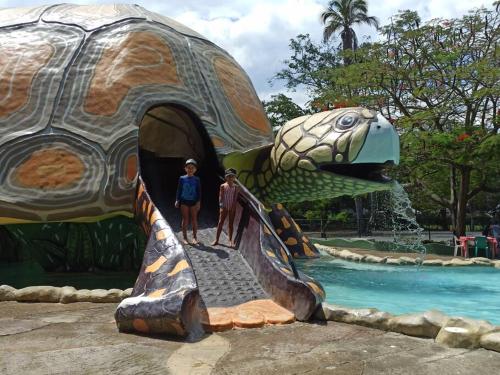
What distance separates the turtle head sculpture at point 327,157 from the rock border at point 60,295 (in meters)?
2.44

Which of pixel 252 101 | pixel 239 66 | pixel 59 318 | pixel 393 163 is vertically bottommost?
pixel 59 318

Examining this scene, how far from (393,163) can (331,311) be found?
2742 mm

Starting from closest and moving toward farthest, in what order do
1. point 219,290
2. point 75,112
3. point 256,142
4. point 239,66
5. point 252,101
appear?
1. point 219,290
2. point 75,112
3. point 256,142
4. point 252,101
5. point 239,66

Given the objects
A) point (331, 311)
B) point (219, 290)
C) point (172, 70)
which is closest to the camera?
point (331, 311)

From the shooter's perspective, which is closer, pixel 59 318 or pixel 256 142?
pixel 59 318

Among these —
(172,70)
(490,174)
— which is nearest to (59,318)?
(172,70)

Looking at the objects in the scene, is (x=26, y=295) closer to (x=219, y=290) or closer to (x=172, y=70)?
(x=219, y=290)

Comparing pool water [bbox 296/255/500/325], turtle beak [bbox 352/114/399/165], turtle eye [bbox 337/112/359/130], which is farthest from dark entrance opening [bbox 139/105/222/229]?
pool water [bbox 296/255/500/325]

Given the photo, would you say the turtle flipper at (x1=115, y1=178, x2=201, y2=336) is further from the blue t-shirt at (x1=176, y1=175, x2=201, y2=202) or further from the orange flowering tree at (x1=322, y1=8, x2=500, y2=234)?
the orange flowering tree at (x1=322, y1=8, x2=500, y2=234)

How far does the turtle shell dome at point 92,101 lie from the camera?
5703 mm

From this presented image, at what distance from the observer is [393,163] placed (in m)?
6.26

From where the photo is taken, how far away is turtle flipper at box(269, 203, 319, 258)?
963 centimetres

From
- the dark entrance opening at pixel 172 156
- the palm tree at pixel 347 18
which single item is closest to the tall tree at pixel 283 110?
the palm tree at pixel 347 18

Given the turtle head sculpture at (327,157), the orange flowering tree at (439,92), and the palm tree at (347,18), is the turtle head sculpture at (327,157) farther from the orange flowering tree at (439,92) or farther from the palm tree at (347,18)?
the palm tree at (347,18)
